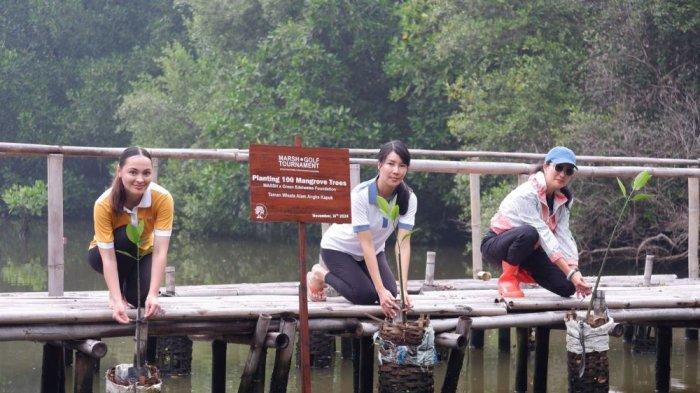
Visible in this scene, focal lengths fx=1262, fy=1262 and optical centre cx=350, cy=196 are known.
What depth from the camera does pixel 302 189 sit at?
568cm

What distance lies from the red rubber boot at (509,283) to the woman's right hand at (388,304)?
3.55 feet

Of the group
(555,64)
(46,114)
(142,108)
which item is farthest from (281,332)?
(46,114)

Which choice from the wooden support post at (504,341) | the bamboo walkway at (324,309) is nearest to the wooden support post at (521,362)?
the bamboo walkway at (324,309)

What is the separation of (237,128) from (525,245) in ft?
42.0

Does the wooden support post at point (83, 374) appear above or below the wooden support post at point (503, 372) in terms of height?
above

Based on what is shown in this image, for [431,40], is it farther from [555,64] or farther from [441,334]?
[441,334]

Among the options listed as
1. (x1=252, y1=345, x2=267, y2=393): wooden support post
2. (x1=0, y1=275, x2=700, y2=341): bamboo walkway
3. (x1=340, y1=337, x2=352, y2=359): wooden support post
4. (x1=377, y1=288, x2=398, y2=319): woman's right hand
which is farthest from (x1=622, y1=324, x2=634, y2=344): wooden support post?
(x1=377, y1=288, x2=398, y2=319): woman's right hand

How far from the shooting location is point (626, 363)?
9.29 m

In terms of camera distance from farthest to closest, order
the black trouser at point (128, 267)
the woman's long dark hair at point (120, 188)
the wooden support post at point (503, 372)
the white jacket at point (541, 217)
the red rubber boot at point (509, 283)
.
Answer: the wooden support post at point (503, 372) → the red rubber boot at point (509, 283) → the white jacket at point (541, 217) → the black trouser at point (128, 267) → the woman's long dark hair at point (120, 188)

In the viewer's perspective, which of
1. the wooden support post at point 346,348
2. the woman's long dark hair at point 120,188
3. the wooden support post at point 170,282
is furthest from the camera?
the wooden support post at point 346,348

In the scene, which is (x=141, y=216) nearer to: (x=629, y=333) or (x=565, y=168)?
(x=565, y=168)

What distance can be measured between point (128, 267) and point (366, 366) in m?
1.52

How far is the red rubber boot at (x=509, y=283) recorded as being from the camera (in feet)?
23.5

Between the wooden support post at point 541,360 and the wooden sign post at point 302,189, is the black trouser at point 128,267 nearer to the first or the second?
the wooden sign post at point 302,189
